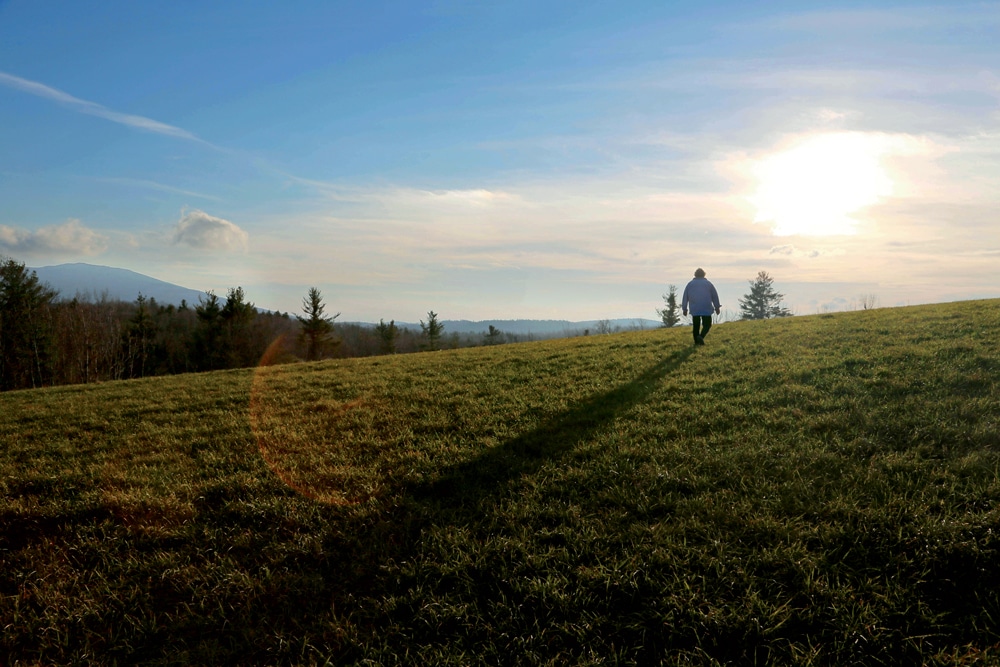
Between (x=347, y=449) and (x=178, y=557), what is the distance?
2913 mm

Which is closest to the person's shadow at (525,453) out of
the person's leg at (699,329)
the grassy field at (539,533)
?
the grassy field at (539,533)

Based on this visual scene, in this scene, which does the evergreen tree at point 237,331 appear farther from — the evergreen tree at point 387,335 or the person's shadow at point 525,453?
the person's shadow at point 525,453

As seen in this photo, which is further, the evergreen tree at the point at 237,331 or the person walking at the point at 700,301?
the evergreen tree at the point at 237,331

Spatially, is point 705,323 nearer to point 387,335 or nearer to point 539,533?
point 539,533

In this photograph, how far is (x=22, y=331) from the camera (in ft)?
134

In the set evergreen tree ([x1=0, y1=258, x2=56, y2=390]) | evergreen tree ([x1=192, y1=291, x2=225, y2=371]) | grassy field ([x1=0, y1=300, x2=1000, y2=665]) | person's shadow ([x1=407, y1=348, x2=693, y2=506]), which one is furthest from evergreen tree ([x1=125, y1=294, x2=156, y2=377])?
person's shadow ([x1=407, y1=348, x2=693, y2=506])

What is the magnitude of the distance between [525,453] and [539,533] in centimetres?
220

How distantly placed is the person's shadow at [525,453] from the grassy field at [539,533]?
0.06m

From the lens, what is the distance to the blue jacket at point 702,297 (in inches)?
629

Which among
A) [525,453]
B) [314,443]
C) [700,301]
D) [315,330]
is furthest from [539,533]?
[315,330]

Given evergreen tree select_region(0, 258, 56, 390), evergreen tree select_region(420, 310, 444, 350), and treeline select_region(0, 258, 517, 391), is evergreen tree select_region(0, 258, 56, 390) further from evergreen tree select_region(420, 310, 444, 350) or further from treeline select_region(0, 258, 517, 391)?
evergreen tree select_region(420, 310, 444, 350)

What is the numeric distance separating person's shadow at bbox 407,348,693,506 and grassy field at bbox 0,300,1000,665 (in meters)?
0.06

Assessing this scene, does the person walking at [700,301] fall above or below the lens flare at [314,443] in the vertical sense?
above

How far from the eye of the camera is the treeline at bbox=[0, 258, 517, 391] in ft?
135
